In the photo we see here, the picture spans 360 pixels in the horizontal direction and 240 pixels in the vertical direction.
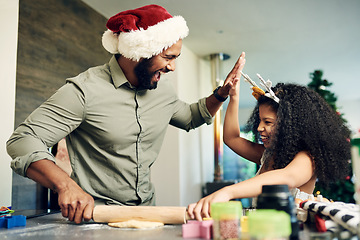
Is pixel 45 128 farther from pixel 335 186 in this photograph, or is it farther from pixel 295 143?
pixel 335 186

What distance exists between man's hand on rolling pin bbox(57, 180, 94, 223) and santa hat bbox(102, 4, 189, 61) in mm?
645

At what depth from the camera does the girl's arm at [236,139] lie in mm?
1525

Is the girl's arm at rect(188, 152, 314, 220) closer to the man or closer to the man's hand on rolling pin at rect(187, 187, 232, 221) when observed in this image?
the man's hand on rolling pin at rect(187, 187, 232, 221)

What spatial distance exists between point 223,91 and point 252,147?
11.2 inches

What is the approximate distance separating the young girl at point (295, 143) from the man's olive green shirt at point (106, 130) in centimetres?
43

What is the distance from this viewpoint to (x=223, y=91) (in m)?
1.53

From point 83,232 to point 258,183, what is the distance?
0.51 meters

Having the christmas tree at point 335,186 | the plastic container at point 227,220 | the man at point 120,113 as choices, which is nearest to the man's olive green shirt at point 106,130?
the man at point 120,113

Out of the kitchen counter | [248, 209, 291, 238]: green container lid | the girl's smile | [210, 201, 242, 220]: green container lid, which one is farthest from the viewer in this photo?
the girl's smile

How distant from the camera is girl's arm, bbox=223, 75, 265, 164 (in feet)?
5.00

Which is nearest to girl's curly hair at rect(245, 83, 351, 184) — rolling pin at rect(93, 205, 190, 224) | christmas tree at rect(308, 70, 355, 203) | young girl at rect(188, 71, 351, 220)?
young girl at rect(188, 71, 351, 220)

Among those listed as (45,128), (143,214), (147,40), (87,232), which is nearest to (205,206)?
(143,214)

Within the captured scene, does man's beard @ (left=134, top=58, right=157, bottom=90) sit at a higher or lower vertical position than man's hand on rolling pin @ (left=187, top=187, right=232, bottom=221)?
higher

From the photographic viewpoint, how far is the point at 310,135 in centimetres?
125
